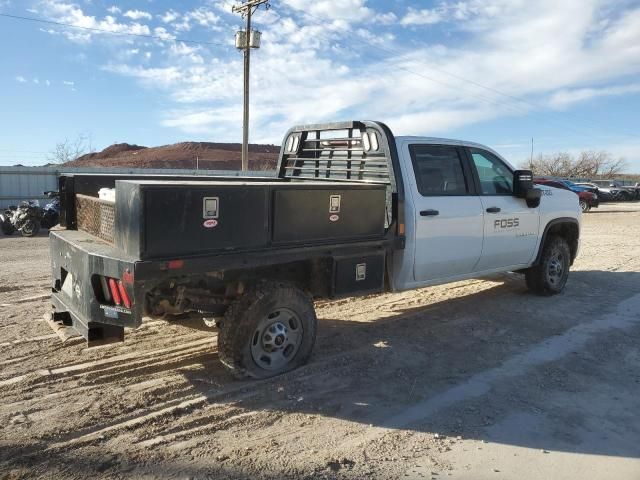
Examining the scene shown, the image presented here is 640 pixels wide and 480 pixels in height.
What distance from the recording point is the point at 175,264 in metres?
3.72

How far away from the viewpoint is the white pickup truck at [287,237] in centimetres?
376

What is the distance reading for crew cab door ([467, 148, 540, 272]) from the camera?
6.26m

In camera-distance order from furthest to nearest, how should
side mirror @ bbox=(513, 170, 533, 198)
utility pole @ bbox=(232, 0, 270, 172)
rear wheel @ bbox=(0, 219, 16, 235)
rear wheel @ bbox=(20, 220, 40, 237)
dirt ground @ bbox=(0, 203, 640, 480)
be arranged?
utility pole @ bbox=(232, 0, 270, 172)
rear wheel @ bbox=(0, 219, 16, 235)
rear wheel @ bbox=(20, 220, 40, 237)
side mirror @ bbox=(513, 170, 533, 198)
dirt ground @ bbox=(0, 203, 640, 480)

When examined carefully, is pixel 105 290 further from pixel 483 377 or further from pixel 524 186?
pixel 524 186

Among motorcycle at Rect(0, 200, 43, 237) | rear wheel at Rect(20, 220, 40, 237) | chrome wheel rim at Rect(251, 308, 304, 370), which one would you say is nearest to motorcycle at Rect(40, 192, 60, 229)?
motorcycle at Rect(0, 200, 43, 237)

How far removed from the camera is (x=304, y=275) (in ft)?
15.9

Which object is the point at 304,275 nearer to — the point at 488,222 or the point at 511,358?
the point at 511,358

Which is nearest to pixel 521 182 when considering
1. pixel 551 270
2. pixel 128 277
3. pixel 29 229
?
pixel 551 270

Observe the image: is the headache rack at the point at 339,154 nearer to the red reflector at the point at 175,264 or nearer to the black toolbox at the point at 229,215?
the black toolbox at the point at 229,215

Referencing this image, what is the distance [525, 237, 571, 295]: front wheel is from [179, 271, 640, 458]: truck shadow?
1.69 feet

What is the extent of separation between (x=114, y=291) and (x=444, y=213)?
328cm

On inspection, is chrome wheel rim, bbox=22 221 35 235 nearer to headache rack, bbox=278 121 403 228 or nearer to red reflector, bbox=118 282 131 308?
headache rack, bbox=278 121 403 228

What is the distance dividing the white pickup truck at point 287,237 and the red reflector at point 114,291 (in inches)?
0.5

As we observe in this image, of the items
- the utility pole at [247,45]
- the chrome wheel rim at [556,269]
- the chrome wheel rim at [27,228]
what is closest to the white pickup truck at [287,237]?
the chrome wheel rim at [556,269]
